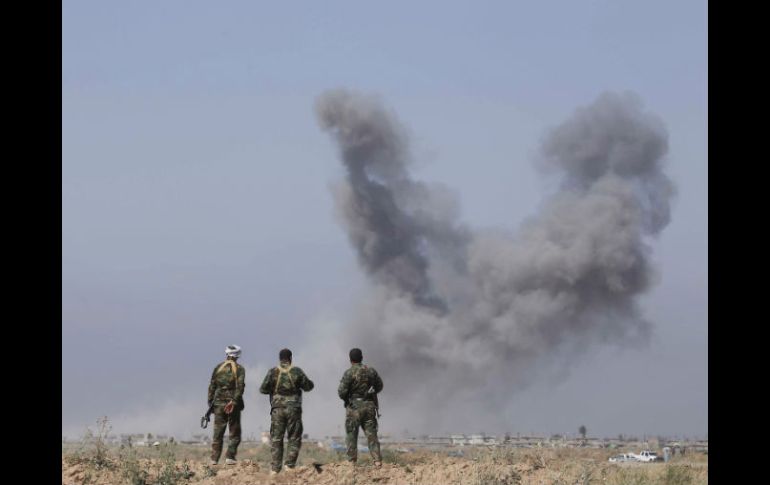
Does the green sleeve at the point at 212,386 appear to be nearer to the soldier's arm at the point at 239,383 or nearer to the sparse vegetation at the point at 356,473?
the soldier's arm at the point at 239,383

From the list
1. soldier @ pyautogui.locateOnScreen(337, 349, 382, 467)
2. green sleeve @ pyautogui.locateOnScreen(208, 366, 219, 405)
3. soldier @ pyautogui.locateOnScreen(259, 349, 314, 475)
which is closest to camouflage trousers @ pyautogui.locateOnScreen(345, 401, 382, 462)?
soldier @ pyautogui.locateOnScreen(337, 349, 382, 467)

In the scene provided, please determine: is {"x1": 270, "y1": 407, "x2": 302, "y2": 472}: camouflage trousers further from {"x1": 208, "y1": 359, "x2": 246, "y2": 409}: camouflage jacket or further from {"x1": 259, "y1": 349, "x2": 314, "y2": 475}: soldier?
{"x1": 208, "y1": 359, "x2": 246, "y2": 409}: camouflage jacket

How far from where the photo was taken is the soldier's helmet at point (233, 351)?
21.9m

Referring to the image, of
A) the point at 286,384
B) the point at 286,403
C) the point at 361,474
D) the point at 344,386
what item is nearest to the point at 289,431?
the point at 286,403

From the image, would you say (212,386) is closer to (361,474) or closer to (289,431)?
(289,431)

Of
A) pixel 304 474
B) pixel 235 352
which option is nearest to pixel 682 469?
pixel 304 474

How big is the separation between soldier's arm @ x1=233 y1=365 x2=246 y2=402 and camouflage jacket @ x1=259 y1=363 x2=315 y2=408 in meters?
0.78

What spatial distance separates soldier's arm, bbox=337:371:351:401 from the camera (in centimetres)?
2180

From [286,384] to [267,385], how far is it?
0.40m

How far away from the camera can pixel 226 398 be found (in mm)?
21984
